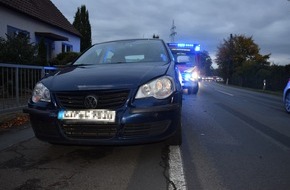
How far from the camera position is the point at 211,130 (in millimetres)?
6652

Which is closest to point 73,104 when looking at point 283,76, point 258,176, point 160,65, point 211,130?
point 160,65

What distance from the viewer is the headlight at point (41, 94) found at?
4344 mm

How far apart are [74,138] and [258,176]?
6.95ft

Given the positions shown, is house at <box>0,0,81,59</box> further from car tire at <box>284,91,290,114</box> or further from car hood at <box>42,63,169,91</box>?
car hood at <box>42,63,169,91</box>

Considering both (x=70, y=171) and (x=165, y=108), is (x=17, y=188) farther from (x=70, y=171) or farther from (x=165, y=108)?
(x=165, y=108)

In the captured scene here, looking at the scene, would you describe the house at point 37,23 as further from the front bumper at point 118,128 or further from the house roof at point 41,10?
the front bumper at point 118,128

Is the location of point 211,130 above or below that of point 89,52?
below

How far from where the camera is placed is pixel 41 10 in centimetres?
2209

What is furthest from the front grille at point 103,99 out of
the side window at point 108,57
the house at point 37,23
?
the house at point 37,23

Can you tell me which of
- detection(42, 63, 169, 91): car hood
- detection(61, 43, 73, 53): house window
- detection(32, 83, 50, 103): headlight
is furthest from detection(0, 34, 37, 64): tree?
detection(61, 43, 73, 53): house window

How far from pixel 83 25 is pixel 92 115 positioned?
107ft

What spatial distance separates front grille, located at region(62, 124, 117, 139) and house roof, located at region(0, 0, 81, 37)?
14.2 meters

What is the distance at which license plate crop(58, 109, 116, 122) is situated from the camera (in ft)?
12.9

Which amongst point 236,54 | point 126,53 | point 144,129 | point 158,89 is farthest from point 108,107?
point 236,54
